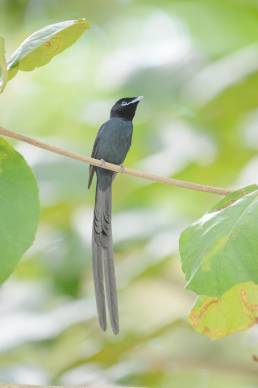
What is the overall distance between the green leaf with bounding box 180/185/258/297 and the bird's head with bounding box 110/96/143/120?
2.47 ft

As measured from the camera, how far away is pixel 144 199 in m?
4.01

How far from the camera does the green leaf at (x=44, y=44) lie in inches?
63.0

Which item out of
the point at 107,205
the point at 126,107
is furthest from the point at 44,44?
the point at 126,107

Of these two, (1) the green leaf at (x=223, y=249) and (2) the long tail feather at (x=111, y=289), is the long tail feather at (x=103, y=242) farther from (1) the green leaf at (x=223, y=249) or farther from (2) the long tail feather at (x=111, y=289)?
(1) the green leaf at (x=223, y=249)

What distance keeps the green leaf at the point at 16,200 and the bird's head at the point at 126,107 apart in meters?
0.65

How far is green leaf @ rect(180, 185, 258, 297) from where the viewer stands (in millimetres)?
1429

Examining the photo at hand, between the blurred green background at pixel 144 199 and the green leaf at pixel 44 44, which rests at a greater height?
the green leaf at pixel 44 44

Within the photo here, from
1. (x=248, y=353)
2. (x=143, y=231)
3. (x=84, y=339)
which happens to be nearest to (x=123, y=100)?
(x=143, y=231)

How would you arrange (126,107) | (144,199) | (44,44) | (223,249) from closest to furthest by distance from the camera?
(223,249) < (44,44) < (126,107) < (144,199)

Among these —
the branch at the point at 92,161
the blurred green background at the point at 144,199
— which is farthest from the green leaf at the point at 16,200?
the blurred green background at the point at 144,199

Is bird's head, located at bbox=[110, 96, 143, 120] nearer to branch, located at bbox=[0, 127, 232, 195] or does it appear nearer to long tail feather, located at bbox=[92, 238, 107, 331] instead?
long tail feather, located at bbox=[92, 238, 107, 331]

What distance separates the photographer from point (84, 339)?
134 inches

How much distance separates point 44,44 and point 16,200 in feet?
1.00

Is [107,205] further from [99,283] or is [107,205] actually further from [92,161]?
[92,161]
